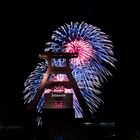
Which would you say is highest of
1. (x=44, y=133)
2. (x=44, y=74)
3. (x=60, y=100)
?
(x=44, y=74)

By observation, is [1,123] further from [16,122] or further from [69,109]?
[69,109]

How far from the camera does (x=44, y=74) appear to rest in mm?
42719

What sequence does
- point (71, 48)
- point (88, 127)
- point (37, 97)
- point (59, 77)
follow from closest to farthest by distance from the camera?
point (71, 48) < point (88, 127) < point (37, 97) < point (59, 77)

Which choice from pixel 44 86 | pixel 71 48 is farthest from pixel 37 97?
pixel 71 48

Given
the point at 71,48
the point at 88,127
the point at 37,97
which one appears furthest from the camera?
the point at 37,97

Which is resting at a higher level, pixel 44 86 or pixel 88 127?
pixel 44 86

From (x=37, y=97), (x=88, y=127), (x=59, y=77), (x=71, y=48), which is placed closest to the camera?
(x=71, y=48)

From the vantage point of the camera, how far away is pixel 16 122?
138 feet

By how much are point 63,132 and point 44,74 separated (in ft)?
21.9

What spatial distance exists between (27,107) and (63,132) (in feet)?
24.1

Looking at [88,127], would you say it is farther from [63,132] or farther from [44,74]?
[44,74]

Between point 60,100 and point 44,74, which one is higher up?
point 44,74

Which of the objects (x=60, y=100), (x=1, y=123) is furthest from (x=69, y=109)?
(x=1, y=123)

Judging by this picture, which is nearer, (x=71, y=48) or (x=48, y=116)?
(x=71, y=48)
